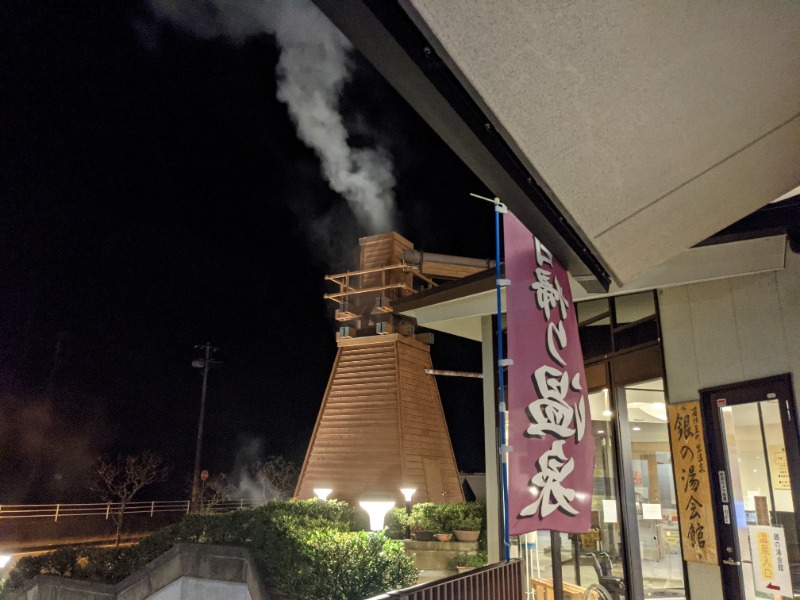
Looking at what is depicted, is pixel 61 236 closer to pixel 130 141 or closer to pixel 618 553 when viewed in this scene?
pixel 130 141

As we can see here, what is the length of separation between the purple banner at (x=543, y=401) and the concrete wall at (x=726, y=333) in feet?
6.81

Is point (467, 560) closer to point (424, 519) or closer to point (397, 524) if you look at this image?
point (424, 519)

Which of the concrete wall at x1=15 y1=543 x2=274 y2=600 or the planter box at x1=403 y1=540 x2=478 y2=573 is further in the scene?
the planter box at x1=403 y1=540 x2=478 y2=573

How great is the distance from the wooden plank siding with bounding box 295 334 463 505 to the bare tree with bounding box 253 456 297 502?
9929 millimetres

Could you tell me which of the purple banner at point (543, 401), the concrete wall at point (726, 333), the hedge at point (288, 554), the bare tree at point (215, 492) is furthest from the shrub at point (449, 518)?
the bare tree at point (215, 492)

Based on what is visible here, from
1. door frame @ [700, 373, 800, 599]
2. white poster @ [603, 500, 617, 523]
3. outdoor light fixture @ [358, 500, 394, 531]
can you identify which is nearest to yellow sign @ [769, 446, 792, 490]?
door frame @ [700, 373, 800, 599]

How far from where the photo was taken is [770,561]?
431 centimetres

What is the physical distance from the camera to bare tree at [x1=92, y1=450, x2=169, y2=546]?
76.2ft

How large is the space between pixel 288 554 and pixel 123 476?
2490 centimetres

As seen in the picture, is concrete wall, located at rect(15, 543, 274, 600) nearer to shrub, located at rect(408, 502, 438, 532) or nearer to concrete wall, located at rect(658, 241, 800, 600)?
concrete wall, located at rect(658, 241, 800, 600)

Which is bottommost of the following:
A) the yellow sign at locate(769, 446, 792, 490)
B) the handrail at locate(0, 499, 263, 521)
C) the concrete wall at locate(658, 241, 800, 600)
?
the handrail at locate(0, 499, 263, 521)

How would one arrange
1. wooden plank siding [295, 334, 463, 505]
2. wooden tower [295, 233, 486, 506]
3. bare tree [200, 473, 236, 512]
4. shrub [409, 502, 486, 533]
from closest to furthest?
shrub [409, 502, 486, 533] < wooden plank siding [295, 334, 463, 505] < wooden tower [295, 233, 486, 506] < bare tree [200, 473, 236, 512]

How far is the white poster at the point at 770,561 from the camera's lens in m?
4.19

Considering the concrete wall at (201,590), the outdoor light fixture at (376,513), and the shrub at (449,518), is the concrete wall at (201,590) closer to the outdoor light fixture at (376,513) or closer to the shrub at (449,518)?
the outdoor light fixture at (376,513)
